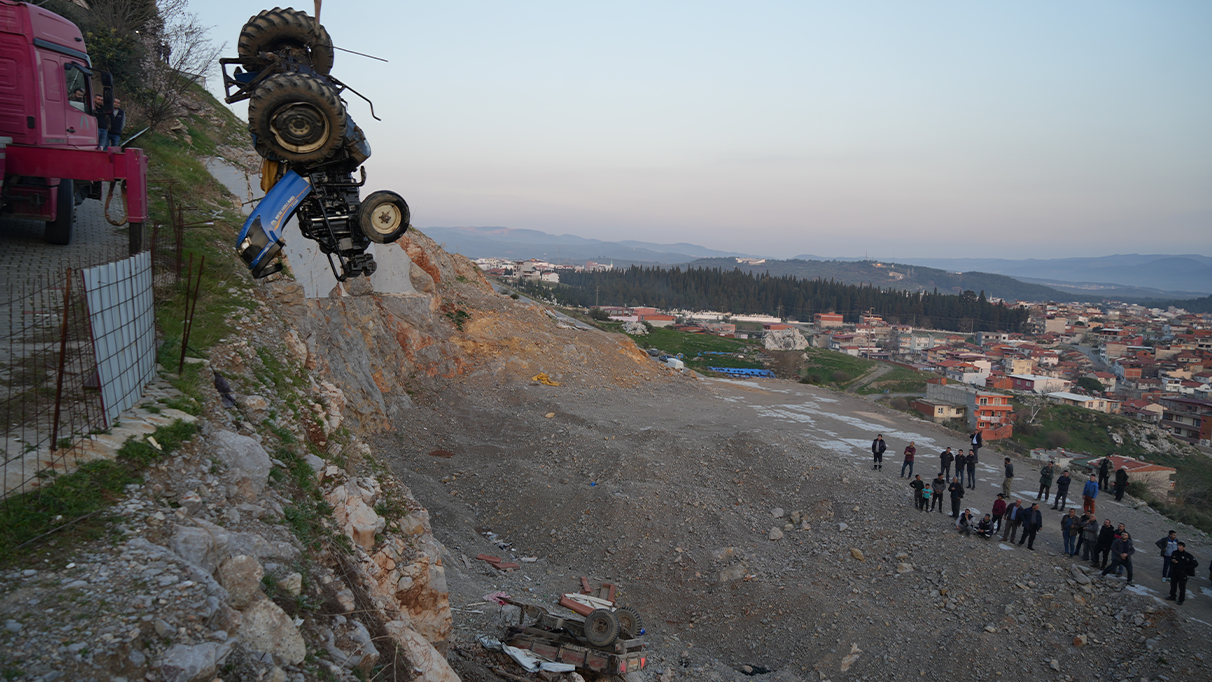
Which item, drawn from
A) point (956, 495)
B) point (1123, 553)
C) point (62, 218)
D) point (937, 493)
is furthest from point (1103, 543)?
point (62, 218)

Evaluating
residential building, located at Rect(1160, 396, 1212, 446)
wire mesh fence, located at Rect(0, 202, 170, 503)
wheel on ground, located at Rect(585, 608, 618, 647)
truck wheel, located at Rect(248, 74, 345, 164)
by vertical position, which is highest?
truck wheel, located at Rect(248, 74, 345, 164)

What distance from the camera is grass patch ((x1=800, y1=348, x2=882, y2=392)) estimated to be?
6644 cm

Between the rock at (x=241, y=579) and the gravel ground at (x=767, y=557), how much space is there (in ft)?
17.4

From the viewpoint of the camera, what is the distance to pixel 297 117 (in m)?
6.80

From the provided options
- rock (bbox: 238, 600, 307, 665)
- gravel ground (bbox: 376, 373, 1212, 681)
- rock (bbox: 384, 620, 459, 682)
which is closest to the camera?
rock (bbox: 238, 600, 307, 665)

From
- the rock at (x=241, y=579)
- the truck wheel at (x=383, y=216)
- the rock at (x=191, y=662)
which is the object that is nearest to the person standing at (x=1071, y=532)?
the truck wheel at (x=383, y=216)

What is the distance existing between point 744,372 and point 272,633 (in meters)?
56.4

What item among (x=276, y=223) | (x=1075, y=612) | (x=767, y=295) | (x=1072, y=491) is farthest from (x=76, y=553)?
(x=767, y=295)

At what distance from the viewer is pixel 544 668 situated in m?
10.0

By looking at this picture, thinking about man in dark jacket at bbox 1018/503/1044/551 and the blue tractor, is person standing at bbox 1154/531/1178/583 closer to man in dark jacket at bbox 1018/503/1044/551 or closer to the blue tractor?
man in dark jacket at bbox 1018/503/1044/551

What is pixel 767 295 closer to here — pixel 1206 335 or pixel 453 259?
pixel 1206 335

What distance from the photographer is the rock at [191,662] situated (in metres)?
3.64

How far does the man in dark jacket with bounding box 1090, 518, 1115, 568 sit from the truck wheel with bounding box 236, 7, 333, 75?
17.4m

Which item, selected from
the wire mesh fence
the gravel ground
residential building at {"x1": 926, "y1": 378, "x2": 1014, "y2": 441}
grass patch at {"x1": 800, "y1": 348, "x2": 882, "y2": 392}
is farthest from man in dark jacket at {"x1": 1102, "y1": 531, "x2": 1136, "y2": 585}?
grass patch at {"x1": 800, "y1": 348, "x2": 882, "y2": 392}
